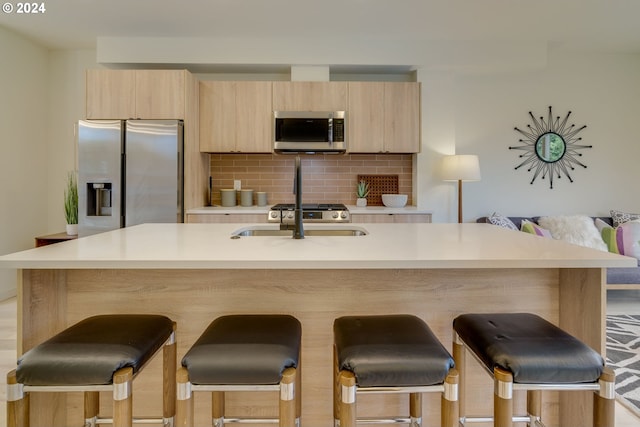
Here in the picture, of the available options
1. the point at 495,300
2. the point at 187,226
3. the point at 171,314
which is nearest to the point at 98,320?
the point at 171,314

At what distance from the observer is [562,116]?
4.38m

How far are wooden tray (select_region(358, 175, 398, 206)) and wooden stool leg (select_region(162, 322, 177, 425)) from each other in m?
3.23

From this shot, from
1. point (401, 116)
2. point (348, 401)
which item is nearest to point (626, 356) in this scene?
point (348, 401)

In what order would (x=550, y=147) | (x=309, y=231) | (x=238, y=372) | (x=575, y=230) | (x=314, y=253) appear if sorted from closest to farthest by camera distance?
1. (x=238, y=372)
2. (x=314, y=253)
3. (x=309, y=231)
4. (x=575, y=230)
5. (x=550, y=147)

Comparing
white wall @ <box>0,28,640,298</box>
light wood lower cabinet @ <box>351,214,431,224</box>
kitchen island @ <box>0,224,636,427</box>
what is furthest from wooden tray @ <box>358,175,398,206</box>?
kitchen island @ <box>0,224,636,427</box>

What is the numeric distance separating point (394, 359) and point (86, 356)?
899 mm

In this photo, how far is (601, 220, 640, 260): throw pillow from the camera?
3639 millimetres

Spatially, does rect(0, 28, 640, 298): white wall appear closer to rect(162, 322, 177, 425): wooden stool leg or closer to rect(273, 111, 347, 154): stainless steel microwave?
rect(273, 111, 347, 154): stainless steel microwave

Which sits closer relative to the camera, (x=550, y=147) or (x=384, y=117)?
(x=384, y=117)

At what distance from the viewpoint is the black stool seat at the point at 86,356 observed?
1076 mm

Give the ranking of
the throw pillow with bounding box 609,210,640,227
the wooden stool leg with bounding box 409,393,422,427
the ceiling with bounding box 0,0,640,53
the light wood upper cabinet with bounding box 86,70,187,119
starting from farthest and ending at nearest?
the throw pillow with bounding box 609,210,640,227
the light wood upper cabinet with bounding box 86,70,187,119
the ceiling with bounding box 0,0,640,53
the wooden stool leg with bounding box 409,393,422,427

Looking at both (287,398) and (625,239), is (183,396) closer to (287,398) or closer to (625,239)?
(287,398)

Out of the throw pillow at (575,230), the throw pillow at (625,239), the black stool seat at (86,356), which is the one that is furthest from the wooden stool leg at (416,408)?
the throw pillow at (625,239)

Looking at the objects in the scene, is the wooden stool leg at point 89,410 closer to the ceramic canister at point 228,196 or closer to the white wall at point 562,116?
the ceramic canister at point 228,196
